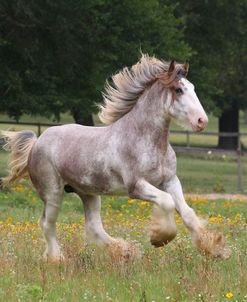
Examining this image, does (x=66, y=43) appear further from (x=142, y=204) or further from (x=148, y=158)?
(x=148, y=158)

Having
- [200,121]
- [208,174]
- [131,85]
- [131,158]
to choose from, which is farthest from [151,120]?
[208,174]

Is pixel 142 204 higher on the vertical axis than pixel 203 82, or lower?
lower

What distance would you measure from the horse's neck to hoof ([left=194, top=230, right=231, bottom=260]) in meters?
1.03

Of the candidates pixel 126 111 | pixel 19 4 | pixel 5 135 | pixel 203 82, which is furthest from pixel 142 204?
pixel 203 82

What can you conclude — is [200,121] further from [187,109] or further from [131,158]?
[131,158]

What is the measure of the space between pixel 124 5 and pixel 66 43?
6.34 ft

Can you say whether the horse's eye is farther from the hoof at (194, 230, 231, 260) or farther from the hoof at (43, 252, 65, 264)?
the hoof at (43, 252, 65, 264)

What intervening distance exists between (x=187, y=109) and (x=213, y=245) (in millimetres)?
1347

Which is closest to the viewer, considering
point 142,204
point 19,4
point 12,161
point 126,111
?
point 126,111

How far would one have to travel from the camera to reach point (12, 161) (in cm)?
1040

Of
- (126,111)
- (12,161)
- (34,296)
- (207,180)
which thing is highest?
(126,111)

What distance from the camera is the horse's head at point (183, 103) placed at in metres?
8.48

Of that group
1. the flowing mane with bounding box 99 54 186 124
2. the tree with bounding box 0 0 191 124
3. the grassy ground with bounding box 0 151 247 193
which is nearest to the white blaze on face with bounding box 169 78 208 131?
the flowing mane with bounding box 99 54 186 124

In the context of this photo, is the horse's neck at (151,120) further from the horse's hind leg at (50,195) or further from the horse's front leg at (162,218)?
the horse's hind leg at (50,195)
